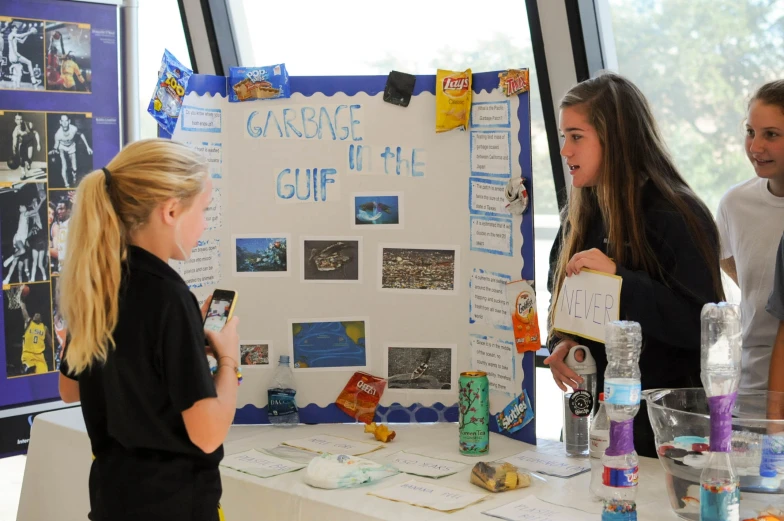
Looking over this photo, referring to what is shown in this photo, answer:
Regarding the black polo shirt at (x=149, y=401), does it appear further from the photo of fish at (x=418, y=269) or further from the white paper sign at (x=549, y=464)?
the photo of fish at (x=418, y=269)

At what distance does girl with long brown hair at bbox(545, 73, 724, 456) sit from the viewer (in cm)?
185

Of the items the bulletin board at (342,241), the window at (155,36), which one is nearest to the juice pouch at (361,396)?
the bulletin board at (342,241)

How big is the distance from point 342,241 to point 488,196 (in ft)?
1.51

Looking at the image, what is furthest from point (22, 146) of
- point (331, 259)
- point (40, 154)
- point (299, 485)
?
point (299, 485)

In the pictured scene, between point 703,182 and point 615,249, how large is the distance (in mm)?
1166

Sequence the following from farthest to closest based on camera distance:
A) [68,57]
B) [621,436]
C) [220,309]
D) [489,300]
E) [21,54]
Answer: [68,57], [21,54], [489,300], [220,309], [621,436]

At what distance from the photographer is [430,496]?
178 centimetres

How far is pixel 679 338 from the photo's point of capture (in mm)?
1874

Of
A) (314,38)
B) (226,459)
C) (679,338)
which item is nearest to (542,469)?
(679,338)

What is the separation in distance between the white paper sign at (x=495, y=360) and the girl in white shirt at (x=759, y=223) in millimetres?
608

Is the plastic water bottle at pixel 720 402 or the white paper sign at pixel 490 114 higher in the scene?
the white paper sign at pixel 490 114

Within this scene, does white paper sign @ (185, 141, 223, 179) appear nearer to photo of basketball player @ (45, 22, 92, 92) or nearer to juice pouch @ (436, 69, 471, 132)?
juice pouch @ (436, 69, 471, 132)

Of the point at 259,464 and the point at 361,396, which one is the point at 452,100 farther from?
the point at 259,464

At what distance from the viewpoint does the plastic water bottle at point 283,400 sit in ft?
7.83
